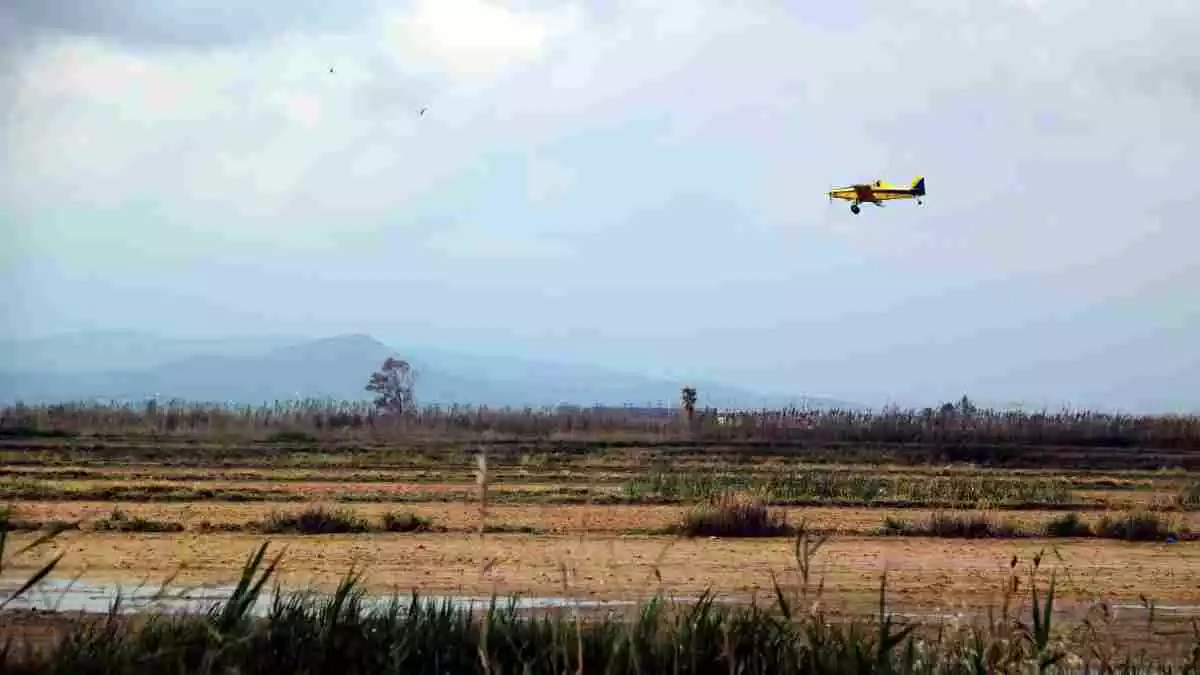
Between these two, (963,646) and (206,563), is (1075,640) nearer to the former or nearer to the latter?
(963,646)

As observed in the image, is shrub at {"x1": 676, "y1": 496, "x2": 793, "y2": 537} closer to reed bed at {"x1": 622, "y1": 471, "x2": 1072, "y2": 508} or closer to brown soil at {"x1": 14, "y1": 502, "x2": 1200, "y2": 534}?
brown soil at {"x1": 14, "y1": 502, "x2": 1200, "y2": 534}

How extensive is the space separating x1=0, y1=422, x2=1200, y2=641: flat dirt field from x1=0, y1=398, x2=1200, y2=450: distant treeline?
9.37 meters

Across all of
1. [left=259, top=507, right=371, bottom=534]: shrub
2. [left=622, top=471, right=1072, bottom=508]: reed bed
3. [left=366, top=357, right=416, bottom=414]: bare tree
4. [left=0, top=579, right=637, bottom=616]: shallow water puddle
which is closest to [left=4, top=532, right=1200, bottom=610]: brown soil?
[left=0, top=579, right=637, bottom=616]: shallow water puddle

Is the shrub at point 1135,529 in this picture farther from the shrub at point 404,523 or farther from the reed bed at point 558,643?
the reed bed at point 558,643

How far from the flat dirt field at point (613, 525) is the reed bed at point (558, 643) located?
41 cm

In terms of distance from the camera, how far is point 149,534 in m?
24.8

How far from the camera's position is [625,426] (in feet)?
203

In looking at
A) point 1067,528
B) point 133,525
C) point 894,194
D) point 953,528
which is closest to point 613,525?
point 953,528

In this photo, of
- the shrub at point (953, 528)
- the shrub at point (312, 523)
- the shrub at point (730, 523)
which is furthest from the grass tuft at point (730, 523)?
the shrub at point (312, 523)

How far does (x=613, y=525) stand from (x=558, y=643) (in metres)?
17.3

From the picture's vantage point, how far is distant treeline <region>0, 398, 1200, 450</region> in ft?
186

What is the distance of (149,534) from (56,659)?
53.3 ft

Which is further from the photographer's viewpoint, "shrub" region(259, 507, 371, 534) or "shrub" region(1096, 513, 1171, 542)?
"shrub" region(1096, 513, 1171, 542)

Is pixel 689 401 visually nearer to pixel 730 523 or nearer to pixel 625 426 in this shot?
pixel 625 426
